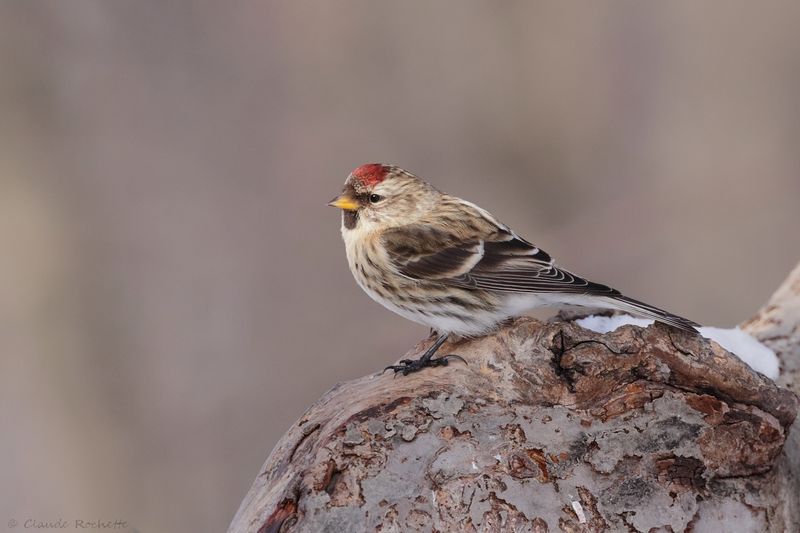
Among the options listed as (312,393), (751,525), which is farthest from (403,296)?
Result: (312,393)

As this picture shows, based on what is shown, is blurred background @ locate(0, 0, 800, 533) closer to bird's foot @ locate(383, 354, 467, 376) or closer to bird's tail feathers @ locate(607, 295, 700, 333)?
bird's tail feathers @ locate(607, 295, 700, 333)

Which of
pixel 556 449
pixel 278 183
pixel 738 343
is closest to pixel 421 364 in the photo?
pixel 556 449

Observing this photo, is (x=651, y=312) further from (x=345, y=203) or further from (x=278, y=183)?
(x=278, y=183)

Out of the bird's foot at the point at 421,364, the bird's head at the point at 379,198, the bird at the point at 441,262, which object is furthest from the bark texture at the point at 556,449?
the bird's head at the point at 379,198

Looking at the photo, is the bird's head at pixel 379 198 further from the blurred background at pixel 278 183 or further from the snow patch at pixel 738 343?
the blurred background at pixel 278 183

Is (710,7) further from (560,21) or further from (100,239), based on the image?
(100,239)

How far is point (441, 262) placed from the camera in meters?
3.34

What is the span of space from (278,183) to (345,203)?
2.23 meters

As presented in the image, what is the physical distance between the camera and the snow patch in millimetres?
3182

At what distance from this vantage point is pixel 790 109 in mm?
6508

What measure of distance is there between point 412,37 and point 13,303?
260cm

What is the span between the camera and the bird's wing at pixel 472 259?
10.7 feet

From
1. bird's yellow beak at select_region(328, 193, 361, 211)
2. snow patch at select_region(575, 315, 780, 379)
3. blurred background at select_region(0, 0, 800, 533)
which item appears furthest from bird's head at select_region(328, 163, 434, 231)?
blurred background at select_region(0, 0, 800, 533)

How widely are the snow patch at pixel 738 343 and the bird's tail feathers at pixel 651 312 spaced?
0.16 meters
